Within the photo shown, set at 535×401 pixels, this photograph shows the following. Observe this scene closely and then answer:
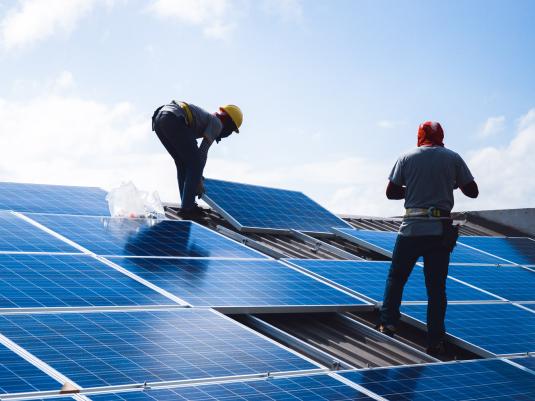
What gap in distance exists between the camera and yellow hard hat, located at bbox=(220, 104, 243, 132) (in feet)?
50.6

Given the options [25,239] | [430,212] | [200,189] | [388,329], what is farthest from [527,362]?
[200,189]

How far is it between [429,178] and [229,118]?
566 centimetres

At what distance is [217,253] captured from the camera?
1189cm

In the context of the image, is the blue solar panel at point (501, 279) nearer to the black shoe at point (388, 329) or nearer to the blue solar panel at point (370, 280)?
Result: the blue solar panel at point (370, 280)

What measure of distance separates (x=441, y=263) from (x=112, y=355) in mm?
Result: 4408

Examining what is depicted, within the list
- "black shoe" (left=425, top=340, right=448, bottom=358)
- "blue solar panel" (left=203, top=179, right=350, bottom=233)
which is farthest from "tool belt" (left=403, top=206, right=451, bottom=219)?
"blue solar panel" (left=203, top=179, right=350, bottom=233)

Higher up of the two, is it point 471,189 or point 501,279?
point 471,189

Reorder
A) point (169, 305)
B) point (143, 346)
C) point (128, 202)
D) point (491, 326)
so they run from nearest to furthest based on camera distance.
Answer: point (143, 346), point (169, 305), point (491, 326), point (128, 202)

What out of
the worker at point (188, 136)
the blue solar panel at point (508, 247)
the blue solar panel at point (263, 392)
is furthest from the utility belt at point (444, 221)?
the blue solar panel at point (508, 247)

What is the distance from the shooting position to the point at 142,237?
12.1 meters

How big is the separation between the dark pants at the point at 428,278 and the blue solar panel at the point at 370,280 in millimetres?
797

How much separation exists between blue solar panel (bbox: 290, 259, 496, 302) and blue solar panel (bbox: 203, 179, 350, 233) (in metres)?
2.49

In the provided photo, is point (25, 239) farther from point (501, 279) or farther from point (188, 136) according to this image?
point (501, 279)

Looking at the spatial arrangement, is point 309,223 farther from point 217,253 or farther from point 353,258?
point 217,253
